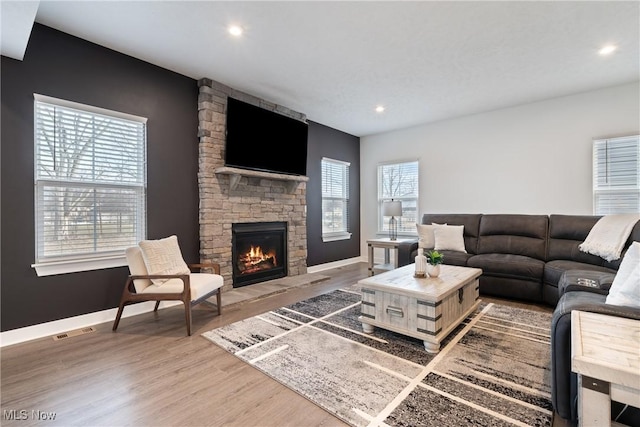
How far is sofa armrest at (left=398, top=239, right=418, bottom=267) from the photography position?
4.41m

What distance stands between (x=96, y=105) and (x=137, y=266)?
1.63 m

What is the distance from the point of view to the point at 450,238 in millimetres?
4395

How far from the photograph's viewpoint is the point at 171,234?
3.50m

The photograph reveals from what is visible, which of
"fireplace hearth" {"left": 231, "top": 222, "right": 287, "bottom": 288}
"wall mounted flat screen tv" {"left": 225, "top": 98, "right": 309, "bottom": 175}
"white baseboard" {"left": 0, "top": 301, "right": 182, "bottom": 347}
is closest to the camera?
"white baseboard" {"left": 0, "top": 301, "right": 182, "bottom": 347}

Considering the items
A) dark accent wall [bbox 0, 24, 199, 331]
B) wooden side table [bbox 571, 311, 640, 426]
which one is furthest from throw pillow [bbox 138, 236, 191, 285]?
wooden side table [bbox 571, 311, 640, 426]

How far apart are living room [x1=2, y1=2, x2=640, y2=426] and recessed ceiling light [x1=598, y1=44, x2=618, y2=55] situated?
0.08 meters

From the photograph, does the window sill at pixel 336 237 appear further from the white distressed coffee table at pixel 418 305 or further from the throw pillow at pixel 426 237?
the white distressed coffee table at pixel 418 305

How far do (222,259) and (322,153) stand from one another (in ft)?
9.11

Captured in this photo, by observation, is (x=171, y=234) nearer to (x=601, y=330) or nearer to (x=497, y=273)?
(x=601, y=330)

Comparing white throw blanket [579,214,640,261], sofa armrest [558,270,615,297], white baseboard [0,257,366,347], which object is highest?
white throw blanket [579,214,640,261]

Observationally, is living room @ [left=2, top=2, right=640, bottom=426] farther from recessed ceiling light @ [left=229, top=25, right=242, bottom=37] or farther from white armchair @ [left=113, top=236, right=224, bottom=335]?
recessed ceiling light @ [left=229, top=25, right=242, bottom=37]

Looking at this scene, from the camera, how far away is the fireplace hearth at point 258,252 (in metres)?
4.16

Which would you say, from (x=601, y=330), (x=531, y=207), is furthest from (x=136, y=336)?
(x=531, y=207)

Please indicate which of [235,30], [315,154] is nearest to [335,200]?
[315,154]
